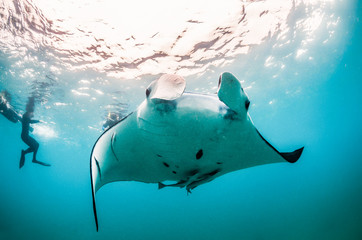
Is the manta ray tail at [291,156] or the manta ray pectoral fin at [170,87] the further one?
the manta ray tail at [291,156]

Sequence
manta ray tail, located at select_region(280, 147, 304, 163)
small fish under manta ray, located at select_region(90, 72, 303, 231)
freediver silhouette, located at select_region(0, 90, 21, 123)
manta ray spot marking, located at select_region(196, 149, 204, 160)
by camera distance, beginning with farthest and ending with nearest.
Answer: freediver silhouette, located at select_region(0, 90, 21, 123) → manta ray tail, located at select_region(280, 147, 304, 163) → manta ray spot marking, located at select_region(196, 149, 204, 160) → small fish under manta ray, located at select_region(90, 72, 303, 231)

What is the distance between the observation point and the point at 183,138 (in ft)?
5.81

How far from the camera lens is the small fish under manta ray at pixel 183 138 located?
1487 millimetres

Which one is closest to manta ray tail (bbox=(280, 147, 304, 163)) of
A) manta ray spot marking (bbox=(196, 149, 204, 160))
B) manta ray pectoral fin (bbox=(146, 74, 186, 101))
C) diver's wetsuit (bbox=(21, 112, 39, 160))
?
manta ray spot marking (bbox=(196, 149, 204, 160))

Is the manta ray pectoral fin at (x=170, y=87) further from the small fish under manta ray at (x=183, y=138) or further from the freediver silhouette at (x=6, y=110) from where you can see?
the freediver silhouette at (x=6, y=110)

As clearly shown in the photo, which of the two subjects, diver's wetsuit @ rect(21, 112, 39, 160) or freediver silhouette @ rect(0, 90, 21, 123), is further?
freediver silhouette @ rect(0, 90, 21, 123)

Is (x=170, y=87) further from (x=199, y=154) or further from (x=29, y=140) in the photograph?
(x=29, y=140)

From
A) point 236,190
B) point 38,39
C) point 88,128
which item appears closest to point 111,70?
point 38,39

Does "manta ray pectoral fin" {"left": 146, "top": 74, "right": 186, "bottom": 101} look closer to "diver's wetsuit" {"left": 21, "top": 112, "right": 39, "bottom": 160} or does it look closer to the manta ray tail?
the manta ray tail

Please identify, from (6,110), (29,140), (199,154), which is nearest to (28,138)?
(29,140)

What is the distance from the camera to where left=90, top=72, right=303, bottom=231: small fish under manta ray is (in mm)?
1487

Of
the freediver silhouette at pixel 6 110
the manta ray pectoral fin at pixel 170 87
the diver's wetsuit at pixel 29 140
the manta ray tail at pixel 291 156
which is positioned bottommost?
the diver's wetsuit at pixel 29 140

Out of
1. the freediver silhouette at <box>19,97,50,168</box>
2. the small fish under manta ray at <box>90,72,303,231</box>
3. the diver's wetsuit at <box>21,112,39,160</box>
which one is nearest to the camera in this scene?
the small fish under manta ray at <box>90,72,303,231</box>

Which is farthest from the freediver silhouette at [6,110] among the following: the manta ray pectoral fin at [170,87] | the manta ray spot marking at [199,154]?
the manta ray pectoral fin at [170,87]
